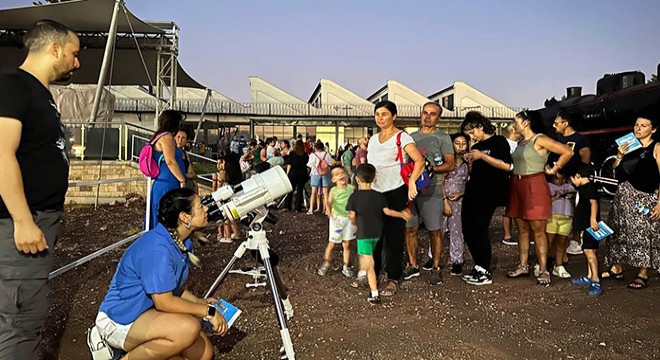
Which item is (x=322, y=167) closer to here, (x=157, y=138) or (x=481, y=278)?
(x=481, y=278)

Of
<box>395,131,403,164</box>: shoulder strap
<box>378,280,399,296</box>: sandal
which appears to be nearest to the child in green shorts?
<box>378,280,399,296</box>: sandal

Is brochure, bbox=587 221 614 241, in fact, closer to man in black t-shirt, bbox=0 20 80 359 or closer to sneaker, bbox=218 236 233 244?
man in black t-shirt, bbox=0 20 80 359

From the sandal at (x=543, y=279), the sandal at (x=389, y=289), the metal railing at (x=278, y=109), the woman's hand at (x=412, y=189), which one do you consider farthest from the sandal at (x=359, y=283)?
the metal railing at (x=278, y=109)

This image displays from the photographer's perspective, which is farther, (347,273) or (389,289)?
(347,273)

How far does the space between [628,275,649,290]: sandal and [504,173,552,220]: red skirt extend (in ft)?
3.45

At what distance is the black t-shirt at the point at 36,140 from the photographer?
206 cm

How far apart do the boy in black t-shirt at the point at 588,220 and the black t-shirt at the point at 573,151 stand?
0.34 ft

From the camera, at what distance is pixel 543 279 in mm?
4805

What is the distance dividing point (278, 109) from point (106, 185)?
78.2 ft

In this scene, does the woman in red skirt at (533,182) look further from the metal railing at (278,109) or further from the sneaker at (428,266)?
the metal railing at (278,109)

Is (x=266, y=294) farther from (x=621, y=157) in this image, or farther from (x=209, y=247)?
(x=621, y=157)

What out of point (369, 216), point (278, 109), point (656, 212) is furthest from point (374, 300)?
point (278, 109)

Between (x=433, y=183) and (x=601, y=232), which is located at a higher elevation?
(x=433, y=183)

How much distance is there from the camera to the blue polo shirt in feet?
7.77
